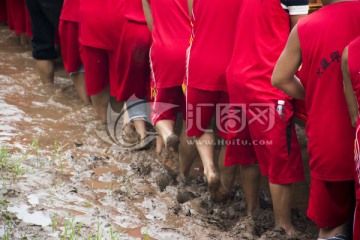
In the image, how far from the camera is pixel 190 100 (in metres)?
5.12

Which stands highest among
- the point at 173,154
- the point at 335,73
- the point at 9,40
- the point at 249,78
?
the point at 335,73

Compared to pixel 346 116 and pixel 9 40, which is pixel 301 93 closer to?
pixel 346 116

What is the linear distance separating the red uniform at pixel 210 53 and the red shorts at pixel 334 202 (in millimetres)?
1217

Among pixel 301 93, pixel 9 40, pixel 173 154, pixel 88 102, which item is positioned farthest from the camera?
pixel 9 40

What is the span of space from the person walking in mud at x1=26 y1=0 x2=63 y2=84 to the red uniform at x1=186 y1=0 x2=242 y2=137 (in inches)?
93.6

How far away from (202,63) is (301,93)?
1.00m

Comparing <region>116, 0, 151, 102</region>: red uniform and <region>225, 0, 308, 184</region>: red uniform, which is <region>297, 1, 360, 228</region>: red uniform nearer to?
Answer: <region>225, 0, 308, 184</region>: red uniform

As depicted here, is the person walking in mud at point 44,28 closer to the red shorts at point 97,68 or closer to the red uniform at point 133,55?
the red shorts at point 97,68

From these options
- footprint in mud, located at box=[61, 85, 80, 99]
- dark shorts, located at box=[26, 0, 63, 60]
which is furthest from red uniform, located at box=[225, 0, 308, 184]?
footprint in mud, located at box=[61, 85, 80, 99]

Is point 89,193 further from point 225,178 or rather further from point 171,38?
point 171,38

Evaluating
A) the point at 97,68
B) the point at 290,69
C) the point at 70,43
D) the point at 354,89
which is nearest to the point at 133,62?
the point at 97,68

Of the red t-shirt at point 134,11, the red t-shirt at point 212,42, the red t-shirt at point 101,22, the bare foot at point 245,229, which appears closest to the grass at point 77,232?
the bare foot at point 245,229

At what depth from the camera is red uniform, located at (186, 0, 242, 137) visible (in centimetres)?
486

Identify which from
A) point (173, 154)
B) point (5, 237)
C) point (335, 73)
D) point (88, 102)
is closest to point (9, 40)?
point (88, 102)
